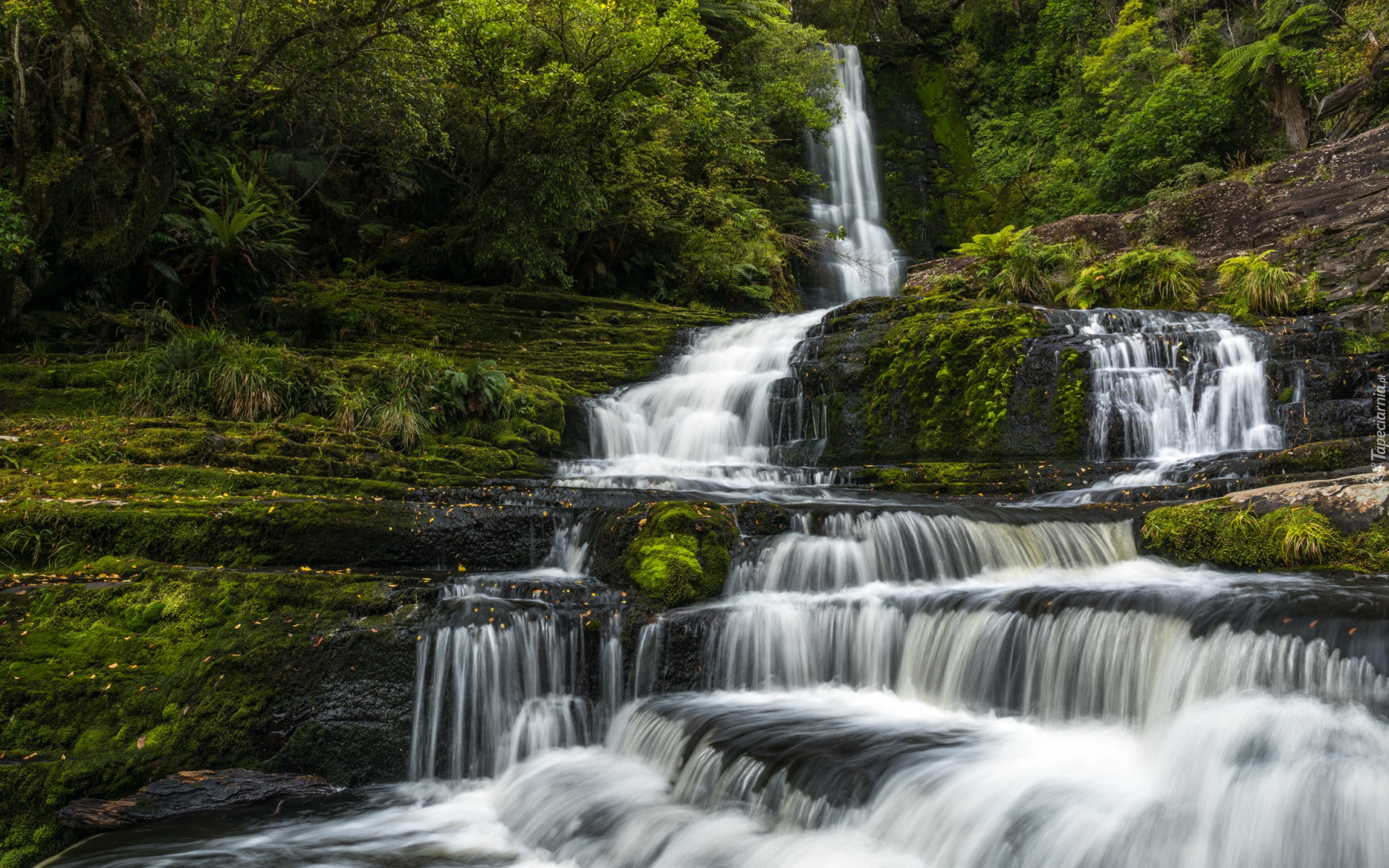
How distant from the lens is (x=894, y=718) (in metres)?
5.12

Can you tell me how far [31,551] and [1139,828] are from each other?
699 centimetres

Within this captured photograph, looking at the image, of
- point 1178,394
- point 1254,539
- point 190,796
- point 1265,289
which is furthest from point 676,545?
point 1265,289

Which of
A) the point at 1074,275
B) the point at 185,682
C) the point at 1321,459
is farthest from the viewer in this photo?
the point at 1074,275

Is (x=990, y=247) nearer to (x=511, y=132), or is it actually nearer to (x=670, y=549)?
(x=511, y=132)

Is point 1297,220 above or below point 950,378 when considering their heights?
above

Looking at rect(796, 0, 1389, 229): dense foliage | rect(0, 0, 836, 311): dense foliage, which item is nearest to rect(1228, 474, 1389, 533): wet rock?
rect(0, 0, 836, 311): dense foliage

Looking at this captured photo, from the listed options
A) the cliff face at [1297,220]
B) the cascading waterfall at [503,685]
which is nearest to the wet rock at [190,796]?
the cascading waterfall at [503,685]

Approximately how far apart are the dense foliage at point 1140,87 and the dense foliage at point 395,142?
23.4 feet

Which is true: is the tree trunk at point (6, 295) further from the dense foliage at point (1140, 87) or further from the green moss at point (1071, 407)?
the dense foliage at point (1140, 87)

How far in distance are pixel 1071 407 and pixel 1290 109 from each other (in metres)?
12.6

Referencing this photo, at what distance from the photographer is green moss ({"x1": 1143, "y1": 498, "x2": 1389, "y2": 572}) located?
5.50 metres

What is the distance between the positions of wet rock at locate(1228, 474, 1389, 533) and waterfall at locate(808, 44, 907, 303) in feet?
45.8

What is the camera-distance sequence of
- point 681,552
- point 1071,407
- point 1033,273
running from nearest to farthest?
point 681,552
point 1071,407
point 1033,273

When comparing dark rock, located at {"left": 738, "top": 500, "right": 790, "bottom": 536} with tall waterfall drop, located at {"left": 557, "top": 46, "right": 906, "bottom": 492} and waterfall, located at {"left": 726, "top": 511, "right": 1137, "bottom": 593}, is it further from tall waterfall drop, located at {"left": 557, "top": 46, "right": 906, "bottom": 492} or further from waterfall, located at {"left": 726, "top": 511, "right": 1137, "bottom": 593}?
tall waterfall drop, located at {"left": 557, "top": 46, "right": 906, "bottom": 492}
